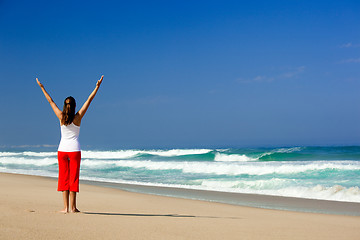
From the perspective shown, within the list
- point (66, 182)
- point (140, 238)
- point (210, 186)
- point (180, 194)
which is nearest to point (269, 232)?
point (140, 238)

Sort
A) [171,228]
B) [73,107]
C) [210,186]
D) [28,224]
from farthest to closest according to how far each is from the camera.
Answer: [210,186]
[73,107]
[171,228]
[28,224]

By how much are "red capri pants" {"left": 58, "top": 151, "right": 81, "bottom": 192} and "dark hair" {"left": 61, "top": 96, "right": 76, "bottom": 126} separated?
0.43 meters

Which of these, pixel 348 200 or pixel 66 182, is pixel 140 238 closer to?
pixel 66 182

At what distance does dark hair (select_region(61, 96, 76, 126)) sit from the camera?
5.20m

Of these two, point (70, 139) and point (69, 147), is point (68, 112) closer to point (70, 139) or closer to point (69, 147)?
point (70, 139)

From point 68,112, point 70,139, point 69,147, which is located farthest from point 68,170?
point 68,112

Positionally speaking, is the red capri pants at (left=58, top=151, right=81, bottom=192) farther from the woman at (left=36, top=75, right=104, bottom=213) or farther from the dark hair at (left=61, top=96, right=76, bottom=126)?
the dark hair at (left=61, top=96, right=76, bottom=126)

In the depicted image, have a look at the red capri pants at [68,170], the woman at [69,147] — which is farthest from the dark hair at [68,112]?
the red capri pants at [68,170]

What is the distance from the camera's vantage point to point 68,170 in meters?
5.27

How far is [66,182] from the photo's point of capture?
5281mm

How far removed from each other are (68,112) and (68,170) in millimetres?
796

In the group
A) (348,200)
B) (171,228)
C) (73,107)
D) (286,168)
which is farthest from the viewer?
(286,168)

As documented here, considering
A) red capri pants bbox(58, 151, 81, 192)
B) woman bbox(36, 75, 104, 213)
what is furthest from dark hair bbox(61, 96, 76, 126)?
red capri pants bbox(58, 151, 81, 192)

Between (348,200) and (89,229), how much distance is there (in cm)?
846
